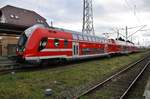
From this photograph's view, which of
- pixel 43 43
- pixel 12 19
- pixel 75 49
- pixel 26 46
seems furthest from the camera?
pixel 12 19

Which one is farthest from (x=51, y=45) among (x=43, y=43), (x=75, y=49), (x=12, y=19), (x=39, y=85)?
(x=12, y=19)

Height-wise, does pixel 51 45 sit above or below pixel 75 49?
above

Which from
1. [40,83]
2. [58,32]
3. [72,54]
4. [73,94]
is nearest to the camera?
[73,94]

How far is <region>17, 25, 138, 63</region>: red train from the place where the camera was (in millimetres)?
19562

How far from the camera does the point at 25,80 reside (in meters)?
14.2

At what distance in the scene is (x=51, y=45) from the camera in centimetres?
2147

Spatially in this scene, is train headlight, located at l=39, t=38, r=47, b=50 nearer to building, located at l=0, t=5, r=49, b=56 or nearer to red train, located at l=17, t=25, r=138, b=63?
red train, located at l=17, t=25, r=138, b=63

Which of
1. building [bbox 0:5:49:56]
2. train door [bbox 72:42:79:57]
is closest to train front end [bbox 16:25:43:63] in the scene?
train door [bbox 72:42:79:57]

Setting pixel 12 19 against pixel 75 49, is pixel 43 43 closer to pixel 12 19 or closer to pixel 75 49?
pixel 75 49

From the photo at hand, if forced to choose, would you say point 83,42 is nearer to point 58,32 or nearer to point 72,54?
point 72,54

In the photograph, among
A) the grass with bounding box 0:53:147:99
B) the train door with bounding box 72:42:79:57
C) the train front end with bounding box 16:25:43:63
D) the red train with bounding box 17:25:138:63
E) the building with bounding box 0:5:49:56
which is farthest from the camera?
the building with bounding box 0:5:49:56

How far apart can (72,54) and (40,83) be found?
39.0 feet

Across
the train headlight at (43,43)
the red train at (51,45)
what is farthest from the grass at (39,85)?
the train headlight at (43,43)

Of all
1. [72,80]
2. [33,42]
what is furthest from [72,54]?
[72,80]
